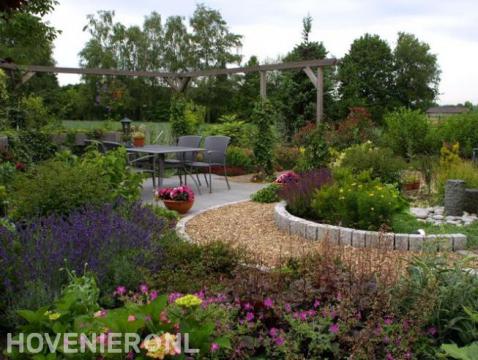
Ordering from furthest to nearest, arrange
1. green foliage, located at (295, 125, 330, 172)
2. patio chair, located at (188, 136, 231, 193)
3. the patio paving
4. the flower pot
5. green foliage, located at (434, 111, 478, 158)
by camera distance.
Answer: green foliage, located at (434, 111, 478, 158), the flower pot, patio chair, located at (188, 136, 231, 193), green foliage, located at (295, 125, 330, 172), the patio paving

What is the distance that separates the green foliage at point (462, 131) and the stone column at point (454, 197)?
253 inches

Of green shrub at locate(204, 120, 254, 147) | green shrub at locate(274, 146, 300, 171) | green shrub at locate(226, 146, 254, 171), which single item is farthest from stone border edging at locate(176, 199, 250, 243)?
green shrub at locate(204, 120, 254, 147)

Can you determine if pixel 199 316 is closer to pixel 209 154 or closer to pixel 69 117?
pixel 209 154

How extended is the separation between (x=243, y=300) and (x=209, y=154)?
221 inches

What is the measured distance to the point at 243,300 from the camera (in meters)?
2.61

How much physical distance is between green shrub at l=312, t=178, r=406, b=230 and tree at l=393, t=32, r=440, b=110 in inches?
1213

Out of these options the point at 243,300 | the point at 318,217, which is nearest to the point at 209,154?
the point at 318,217

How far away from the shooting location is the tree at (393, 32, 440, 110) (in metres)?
34.5

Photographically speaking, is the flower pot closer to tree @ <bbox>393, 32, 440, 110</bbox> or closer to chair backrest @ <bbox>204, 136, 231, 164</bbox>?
chair backrest @ <bbox>204, 136, 231, 164</bbox>

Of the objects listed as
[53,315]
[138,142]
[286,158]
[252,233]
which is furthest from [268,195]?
[53,315]

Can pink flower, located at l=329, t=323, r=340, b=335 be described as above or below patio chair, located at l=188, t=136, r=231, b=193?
below

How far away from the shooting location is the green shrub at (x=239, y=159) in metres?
10.5

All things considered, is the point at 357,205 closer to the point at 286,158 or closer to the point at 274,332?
the point at 274,332

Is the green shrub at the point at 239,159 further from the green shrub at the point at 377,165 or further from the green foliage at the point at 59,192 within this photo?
the green foliage at the point at 59,192
